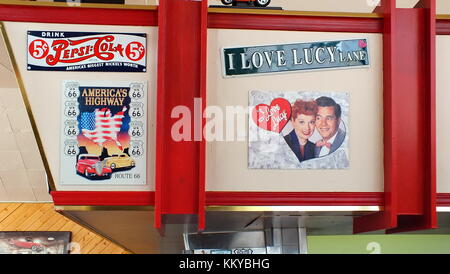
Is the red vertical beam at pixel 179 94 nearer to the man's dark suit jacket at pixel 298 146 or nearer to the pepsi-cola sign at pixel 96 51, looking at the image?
→ the pepsi-cola sign at pixel 96 51

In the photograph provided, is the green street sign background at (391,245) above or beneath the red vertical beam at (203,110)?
beneath

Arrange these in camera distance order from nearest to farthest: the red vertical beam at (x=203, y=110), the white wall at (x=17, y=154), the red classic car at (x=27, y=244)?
the red vertical beam at (x=203, y=110), the white wall at (x=17, y=154), the red classic car at (x=27, y=244)

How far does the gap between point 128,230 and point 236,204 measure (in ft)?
6.22

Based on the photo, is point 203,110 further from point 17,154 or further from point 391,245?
point 17,154

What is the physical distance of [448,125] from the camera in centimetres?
409

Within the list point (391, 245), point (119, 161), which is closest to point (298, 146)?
point (119, 161)

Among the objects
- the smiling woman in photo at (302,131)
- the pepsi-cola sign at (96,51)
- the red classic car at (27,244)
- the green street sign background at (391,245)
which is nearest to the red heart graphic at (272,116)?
the smiling woman in photo at (302,131)

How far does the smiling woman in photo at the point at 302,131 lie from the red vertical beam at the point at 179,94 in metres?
0.50

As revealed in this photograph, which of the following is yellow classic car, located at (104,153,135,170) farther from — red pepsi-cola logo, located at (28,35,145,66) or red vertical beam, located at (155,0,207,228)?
red pepsi-cola logo, located at (28,35,145,66)

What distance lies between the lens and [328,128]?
4.05m

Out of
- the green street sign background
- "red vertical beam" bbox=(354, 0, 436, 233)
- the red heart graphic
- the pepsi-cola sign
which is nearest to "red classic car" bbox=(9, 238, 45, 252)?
the green street sign background

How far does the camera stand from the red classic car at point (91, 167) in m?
3.97

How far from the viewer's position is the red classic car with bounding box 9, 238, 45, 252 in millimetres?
8195

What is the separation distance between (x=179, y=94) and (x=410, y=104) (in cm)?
123
